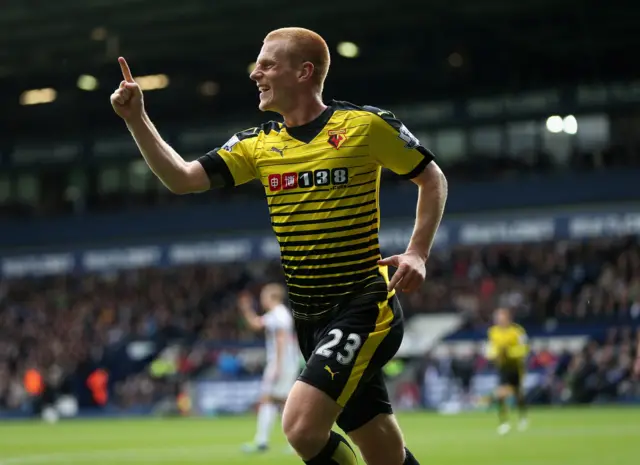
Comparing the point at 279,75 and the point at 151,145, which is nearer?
the point at 151,145

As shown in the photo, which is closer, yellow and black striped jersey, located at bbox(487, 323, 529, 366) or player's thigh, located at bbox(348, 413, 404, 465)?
player's thigh, located at bbox(348, 413, 404, 465)

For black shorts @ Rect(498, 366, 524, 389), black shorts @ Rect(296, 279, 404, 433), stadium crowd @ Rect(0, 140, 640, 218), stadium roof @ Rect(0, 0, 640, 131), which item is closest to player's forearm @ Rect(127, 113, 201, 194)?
black shorts @ Rect(296, 279, 404, 433)

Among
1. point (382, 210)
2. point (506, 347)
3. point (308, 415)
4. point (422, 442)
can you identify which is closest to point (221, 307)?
point (382, 210)

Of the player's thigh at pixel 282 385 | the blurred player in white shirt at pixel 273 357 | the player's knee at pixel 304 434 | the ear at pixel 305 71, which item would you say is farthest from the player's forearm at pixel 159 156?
the player's thigh at pixel 282 385

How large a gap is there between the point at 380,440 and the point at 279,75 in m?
2.01

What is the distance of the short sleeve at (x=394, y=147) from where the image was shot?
6215 mm

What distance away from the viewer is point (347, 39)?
3984cm

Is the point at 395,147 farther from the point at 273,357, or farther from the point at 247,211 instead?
the point at 247,211

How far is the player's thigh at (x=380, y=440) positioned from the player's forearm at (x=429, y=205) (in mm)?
A: 941

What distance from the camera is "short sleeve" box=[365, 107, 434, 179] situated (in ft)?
20.4

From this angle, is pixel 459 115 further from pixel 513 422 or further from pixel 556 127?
pixel 513 422

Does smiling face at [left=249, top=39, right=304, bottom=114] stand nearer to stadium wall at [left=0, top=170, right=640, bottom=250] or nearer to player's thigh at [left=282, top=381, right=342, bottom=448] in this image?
player's thigh at [left=282, top=381, right=342, bottom=448]

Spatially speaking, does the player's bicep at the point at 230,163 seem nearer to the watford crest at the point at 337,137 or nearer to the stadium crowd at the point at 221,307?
the watford crest at the point at 337,137

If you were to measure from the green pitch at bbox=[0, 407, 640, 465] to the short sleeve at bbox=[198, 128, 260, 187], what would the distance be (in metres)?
7.71
